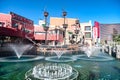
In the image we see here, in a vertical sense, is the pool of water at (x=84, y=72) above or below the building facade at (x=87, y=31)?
below

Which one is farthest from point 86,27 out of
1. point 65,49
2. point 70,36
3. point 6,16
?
point 6,16

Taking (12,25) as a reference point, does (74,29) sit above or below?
above

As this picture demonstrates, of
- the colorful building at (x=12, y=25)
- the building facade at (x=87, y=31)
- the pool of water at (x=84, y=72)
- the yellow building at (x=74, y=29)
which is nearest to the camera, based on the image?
the pool of water at (x=84, y=72)

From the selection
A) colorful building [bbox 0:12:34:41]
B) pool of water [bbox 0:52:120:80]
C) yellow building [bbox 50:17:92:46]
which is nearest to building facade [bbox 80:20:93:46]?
yellow building [bbox 50:17:92:46]

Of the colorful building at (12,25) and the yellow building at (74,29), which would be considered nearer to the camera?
the colorful building at (12,25)

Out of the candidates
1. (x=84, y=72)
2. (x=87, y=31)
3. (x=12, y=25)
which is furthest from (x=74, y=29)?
(x=84, y=72)

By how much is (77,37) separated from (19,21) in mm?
35923

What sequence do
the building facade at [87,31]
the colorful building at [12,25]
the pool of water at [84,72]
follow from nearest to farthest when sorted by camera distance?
the pool of water at [84,72] < the colorful building at [12,25] < the building facade at [87,31]

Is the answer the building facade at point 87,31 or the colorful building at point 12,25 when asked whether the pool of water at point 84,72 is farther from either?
the building facade at point 87,31

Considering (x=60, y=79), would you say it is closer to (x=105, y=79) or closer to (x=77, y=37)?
(x=105, y=79)

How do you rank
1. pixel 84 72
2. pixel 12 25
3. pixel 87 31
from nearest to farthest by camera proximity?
pixel 84 72
pixel 12 25
pixel 87 31

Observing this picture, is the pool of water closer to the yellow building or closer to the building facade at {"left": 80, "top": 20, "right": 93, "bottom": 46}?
the yellow building

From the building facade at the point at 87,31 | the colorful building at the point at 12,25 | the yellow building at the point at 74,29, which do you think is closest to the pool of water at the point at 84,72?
the colorful building at the point at 12,25

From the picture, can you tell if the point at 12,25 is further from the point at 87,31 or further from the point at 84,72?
the point at 87,31
